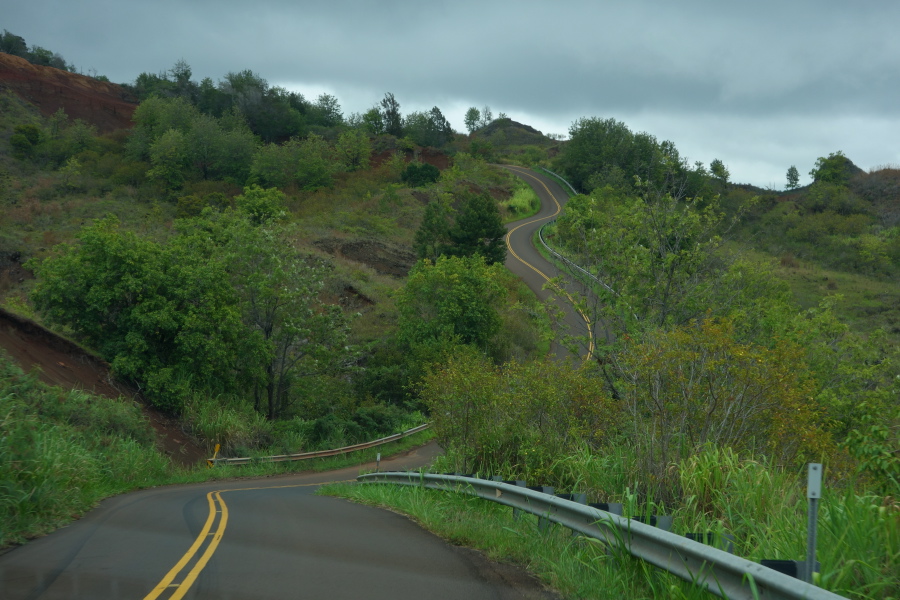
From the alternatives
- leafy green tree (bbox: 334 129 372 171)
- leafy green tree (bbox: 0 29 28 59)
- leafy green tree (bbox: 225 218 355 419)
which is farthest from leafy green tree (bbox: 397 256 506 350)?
leafy green tree (bbox: 0 29 28 59)

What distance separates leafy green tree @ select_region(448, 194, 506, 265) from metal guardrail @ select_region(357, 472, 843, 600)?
4496 cm

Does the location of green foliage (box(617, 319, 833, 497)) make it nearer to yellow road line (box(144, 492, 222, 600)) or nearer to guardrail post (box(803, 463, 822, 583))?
guardrail post (box(803, 463, 822, 583))

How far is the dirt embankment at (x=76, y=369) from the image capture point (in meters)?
23.6

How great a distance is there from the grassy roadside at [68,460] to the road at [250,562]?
62 centimetres

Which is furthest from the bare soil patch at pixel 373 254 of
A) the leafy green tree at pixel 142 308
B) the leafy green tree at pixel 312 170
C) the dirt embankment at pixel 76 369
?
the dirt embankment at pixel 76 369

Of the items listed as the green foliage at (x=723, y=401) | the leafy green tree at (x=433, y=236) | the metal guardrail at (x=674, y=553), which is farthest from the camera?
the leafy green tree at (x=433, y=236)

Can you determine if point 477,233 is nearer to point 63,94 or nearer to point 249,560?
point 249,560

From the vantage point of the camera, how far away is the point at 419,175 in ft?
287

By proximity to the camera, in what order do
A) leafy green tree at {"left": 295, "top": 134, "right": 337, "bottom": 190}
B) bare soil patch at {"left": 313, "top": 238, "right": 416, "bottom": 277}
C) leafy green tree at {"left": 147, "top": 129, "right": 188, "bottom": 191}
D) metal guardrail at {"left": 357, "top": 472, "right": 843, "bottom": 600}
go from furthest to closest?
leafy green tree at {"left": 295, "top": 134, "right": 337, "bottom": 190} → leafy green tree at {"left": 147, "top": 129, "right": 188, "bottom": 191} → bare soil patch at {"left": 313, "top": 238, "right": 416, "bottom": 277} → metal guardrail at {"left": 357, "top": 472, "right": 843, "bottom": 600}

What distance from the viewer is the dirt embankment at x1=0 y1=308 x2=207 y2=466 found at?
2364cm

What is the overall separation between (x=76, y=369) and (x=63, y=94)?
302 feet

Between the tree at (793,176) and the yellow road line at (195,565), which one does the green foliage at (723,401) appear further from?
the tree at (793,176)

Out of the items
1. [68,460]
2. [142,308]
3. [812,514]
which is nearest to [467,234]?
[142,308]

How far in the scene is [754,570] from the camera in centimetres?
433
